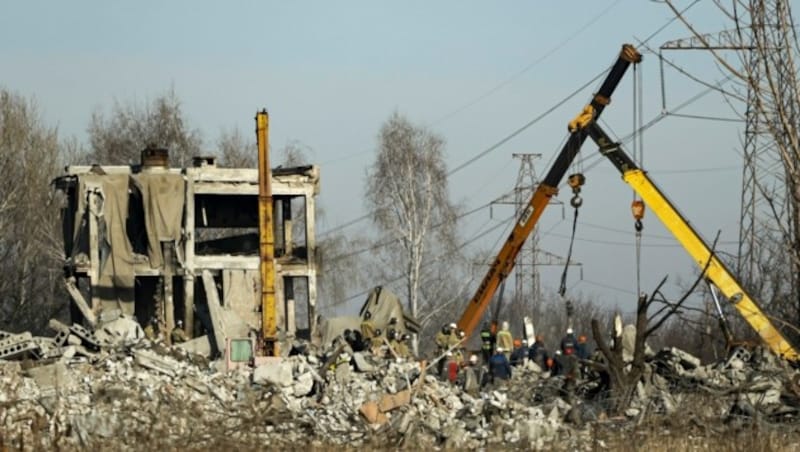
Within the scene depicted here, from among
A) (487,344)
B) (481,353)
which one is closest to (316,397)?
(487,344)

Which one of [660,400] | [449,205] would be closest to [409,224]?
[449,205]

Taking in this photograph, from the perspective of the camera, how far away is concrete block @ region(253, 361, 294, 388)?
25.5 meters

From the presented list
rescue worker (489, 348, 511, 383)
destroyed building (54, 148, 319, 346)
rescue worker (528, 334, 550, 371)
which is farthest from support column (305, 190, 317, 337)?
rescue worker (489, 348, 511, 383)

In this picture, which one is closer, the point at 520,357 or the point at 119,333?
the point at 119,333

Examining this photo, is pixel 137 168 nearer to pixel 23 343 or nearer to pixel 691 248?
pixel 23 343

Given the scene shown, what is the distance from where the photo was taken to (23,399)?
22.5 metres

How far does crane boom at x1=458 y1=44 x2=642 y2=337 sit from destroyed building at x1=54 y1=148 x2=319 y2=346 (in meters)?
4.41

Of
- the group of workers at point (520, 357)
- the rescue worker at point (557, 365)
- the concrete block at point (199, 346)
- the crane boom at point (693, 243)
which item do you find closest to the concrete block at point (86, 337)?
the concrete block at point (199, 346)

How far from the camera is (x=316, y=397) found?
1000 inches

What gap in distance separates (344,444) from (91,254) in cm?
1459

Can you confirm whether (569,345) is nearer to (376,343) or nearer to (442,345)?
(442,345)

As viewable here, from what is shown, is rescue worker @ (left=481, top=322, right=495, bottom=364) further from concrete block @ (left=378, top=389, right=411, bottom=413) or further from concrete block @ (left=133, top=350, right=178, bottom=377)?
concrete block @ (left=133, top=350, right=178, bottom=377)

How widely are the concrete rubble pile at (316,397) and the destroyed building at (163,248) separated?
2.74 meters

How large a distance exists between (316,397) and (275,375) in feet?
3.25
